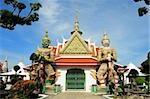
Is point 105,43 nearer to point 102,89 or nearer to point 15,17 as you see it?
point 102,89

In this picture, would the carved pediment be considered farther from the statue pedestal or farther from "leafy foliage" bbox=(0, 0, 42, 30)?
"leafy foliage" bbox=(0, 0, 42, 30)

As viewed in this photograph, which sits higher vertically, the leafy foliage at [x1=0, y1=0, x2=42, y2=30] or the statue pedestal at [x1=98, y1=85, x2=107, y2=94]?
the leafy foliage at [x1=0, y1=0, x2=42, y2=30]

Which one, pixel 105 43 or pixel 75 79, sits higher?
pixel 105 43

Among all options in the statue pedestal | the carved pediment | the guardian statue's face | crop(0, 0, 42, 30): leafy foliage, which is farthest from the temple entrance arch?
crop(0, 0, 42, 30): leafy foliage

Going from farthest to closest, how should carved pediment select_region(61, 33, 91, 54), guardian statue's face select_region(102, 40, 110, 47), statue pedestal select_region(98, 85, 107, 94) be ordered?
1. carved pediment select_region(61, 33, 91, 54)
2. guardian statue's face select_region(102, 40, 110, 47)
3. statue pedestal select_region(98, 85, 107, 94)

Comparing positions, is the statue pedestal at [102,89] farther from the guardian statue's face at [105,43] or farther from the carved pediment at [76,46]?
the carved pediment at [76,46]

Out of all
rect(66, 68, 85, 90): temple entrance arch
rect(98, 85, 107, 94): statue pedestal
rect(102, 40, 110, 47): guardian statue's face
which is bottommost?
rect(98, 85, 107, 94): statue pedestal

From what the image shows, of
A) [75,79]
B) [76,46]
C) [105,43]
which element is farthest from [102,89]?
[76,46]

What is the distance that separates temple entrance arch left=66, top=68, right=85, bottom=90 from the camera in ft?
76.9

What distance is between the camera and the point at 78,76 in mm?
23750

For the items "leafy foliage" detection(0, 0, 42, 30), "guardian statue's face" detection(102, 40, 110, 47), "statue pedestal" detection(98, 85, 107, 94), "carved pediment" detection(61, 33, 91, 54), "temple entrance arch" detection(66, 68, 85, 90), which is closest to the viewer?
"leafy foliage" detection(0, 0, 42, 30)

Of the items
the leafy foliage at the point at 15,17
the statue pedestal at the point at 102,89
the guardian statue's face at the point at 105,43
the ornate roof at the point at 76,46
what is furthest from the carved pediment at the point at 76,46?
the leafy foliage at the point at 15,17

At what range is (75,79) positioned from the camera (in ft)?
78.0

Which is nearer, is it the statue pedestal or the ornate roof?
the statue pedestal
